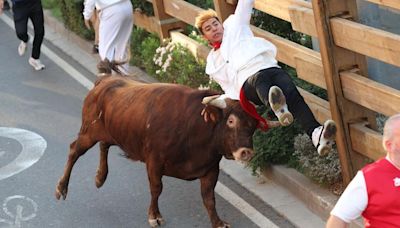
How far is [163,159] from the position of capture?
6707 millimetres

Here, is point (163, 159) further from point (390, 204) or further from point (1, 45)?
point (1, 45)

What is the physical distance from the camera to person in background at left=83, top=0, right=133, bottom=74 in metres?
10.2

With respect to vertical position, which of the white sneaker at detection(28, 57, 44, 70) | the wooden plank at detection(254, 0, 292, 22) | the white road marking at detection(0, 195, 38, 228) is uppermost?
the wooden plank at detection(254, 0, 292, 22)

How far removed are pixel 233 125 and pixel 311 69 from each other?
3.71ft

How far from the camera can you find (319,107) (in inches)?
284

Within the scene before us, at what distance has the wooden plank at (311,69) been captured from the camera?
695cm

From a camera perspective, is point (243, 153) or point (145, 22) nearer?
point (243, 153)

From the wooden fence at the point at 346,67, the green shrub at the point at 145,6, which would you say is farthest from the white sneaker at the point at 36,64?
the wooden fence at the point at 346,67

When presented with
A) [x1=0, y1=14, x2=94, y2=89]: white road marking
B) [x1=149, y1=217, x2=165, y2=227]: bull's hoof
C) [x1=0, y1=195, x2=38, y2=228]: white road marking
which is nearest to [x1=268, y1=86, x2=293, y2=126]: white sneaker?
[x1=149, y1=217, x2=165, y2=227]: bull's hoof

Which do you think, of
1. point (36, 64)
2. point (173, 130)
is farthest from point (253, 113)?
point (36, 64)

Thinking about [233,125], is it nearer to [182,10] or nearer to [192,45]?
[192,45]

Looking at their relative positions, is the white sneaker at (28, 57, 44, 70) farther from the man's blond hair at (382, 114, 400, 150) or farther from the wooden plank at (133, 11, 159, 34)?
the man's blond hair at (382, 114, 400, 150)

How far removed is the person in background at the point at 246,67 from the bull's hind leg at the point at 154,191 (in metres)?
0.84

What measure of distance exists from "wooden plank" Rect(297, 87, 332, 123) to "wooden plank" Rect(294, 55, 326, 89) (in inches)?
9.8
